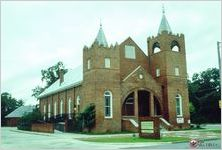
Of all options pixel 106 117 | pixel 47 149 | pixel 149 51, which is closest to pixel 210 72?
pixel 149 51

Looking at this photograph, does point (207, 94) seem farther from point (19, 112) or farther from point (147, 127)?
point (147, 127)

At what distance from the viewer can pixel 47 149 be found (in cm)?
1912

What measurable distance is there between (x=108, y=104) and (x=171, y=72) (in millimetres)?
10096

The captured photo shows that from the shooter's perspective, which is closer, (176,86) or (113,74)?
(113,74)

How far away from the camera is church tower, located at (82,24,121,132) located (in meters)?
37.2

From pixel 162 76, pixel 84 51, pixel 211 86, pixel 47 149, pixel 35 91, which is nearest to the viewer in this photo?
pixel 47 149

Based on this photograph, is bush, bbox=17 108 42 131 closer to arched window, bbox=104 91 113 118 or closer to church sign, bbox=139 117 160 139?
arched window, bbox=104 91 113 118

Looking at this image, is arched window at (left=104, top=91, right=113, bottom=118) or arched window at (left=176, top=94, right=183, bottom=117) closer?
arched window at (left=104, top=91, right=113, bottom=118)

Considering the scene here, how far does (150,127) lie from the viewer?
2600 cm

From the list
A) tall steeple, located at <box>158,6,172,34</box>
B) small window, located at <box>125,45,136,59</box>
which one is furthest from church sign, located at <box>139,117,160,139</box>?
tall steeple, located at <box>158,6,172,34</box>

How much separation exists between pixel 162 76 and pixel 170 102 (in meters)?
3.48

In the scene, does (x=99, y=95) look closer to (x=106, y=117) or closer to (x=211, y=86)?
(x=106, y=117)

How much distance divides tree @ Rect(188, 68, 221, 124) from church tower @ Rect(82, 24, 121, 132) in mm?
30148

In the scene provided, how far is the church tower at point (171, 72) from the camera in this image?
42.7m
